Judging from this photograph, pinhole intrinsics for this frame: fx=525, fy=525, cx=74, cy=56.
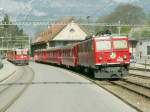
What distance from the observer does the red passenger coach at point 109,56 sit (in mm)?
32188

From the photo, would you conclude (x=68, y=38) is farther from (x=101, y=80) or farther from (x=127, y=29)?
(x=101, y=80)

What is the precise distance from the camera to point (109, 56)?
3269 centimetres

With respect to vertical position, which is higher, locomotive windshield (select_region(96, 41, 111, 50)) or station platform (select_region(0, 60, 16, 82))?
Answer: locomotive windshield (select_region(96, 41, 111, 50))

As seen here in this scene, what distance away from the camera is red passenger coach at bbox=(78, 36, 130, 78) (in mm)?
32188

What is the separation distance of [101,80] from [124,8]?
11618 centimetres

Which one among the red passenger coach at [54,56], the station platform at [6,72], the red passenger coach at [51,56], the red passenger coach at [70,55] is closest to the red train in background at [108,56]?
the station platform at [6,72]

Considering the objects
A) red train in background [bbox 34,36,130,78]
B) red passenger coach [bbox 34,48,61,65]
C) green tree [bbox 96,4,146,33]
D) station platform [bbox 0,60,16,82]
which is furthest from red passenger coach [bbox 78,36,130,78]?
green tree [bbox 96,4,146,33]

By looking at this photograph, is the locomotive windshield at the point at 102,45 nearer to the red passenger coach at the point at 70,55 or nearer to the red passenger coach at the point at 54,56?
the red passenger coach at the point at 70,55

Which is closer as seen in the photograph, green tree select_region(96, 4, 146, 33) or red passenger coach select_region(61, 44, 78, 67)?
red passenger coach select_region(61, 44, 78, 67)

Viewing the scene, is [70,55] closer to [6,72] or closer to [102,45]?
[6,72]

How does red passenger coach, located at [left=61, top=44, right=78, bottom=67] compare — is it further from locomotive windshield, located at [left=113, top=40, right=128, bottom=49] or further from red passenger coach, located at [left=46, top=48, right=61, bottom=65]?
locomotive windshield, located at [left=113, top=40, right=128, bottom=49]

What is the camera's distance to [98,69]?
3238 centimetres

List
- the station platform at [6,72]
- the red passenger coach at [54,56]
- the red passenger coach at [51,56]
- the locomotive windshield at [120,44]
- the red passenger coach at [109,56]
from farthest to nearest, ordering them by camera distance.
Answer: the red passenger coach at [51,56], the red passenger coach at [54,56], the station platform at [6,72], the locomotive windshield at [120,44], the red passenger coach at [109,56]

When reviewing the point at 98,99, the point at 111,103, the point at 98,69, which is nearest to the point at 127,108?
the point at 111,103
